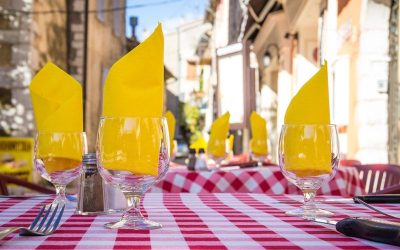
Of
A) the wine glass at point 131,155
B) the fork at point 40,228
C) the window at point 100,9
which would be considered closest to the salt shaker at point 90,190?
the fork at point 40,228

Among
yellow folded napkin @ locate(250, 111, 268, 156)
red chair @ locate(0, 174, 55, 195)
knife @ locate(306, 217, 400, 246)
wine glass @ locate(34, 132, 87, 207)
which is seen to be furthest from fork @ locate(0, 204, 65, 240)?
yellow folded napkin @ locate(250, 111, 268, 156)

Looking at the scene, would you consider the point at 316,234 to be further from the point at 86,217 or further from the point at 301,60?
the point at 301,60

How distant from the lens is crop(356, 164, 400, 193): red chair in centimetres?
286

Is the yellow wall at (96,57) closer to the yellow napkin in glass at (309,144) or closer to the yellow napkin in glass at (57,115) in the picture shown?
the yellow napkin in glass at (57,115)

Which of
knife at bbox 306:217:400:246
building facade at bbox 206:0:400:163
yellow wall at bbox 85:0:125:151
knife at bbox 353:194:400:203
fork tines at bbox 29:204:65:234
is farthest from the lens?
yellow wall at bbox 85:0:125:151

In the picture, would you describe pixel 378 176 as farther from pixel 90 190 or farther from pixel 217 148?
pixel 90 190

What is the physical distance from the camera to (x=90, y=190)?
55.7 inches

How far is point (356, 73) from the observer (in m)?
5.73

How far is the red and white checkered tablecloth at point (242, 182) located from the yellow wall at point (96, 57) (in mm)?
11361

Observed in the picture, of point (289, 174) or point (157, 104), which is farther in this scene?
point (289, 174)

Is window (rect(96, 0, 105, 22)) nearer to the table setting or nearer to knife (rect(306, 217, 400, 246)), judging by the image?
the table setting

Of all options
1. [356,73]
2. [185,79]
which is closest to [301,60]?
[356,73]

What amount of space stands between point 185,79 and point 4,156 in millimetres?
34942

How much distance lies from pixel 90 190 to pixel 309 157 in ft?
1.64
